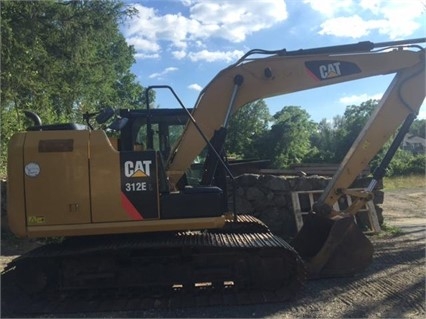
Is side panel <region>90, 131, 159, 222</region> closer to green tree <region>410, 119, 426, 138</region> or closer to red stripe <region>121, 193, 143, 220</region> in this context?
red stripe <region>121, 193, 143, 220</region>

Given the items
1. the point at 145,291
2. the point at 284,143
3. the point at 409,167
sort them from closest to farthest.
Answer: the point at 145,291 → the point at 284,143 → the point at 409,167

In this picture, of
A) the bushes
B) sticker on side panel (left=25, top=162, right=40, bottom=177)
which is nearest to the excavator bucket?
sticker on side panel (left=25, top=162, right=40, bottom=177)

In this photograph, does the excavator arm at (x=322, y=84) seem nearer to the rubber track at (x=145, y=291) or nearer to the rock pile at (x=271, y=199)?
the rubber track at (x=145, y=291)

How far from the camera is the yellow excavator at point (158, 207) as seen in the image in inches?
222

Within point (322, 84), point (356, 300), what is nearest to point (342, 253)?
point (356, 300)

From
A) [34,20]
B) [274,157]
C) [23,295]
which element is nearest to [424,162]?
[274,157]

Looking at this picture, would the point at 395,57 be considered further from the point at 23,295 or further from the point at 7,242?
the point at 7,242

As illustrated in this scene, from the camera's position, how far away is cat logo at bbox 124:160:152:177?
5.66 metres

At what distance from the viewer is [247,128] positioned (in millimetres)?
43625

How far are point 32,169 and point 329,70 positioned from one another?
3996mm

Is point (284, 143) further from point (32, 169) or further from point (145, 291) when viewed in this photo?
point (32, 169)

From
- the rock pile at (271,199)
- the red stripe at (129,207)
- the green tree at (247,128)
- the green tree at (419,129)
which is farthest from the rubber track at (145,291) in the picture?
the green tree at (419,129)

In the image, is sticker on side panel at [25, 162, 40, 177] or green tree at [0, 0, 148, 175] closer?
sticker on side panel at [25, 162, 40, 177]

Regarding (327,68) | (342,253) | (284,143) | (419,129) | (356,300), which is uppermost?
(419,129)
